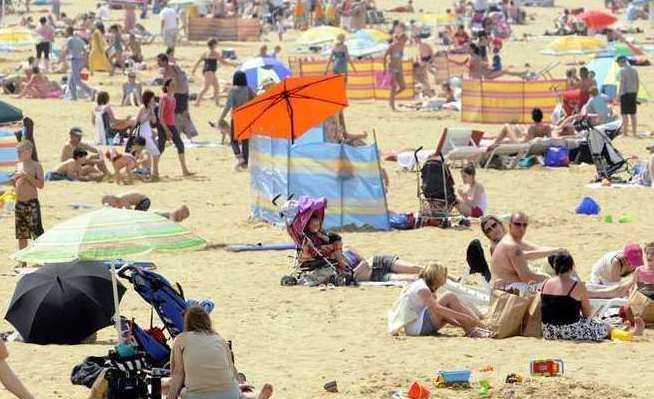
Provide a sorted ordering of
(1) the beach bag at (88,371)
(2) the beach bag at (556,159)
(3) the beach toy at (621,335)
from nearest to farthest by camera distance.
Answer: (1) the beach bag at (88,371) → (3) the beach toy at (621,335) → (2) the beach bag at (556,159)

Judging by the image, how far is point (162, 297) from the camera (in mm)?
9531

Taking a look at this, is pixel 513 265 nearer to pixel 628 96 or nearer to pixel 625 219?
pixel 625 219

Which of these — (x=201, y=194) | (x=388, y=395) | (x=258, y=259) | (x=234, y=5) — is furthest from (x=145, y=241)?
(x=234, y=5)

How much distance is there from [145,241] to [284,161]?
19.9 ft

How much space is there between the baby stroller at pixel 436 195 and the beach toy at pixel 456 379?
597cm

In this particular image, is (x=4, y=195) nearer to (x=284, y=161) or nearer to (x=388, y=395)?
(x=284, y=161)

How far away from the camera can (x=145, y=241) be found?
30.4ft

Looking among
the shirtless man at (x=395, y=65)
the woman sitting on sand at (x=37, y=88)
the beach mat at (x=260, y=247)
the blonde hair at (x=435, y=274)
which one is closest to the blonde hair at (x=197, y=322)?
the blonde hair at (x=435, y=274)

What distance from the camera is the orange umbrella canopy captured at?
1533 cm

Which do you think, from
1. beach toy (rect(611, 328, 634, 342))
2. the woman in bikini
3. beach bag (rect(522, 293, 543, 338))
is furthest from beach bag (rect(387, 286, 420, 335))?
the woman in bikini

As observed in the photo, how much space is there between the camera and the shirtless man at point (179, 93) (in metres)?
20.9

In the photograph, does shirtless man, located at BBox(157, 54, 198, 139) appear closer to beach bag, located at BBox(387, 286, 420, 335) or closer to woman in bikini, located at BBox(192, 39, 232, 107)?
woman in bikini, located at BBox(192, 39, 232, 107)

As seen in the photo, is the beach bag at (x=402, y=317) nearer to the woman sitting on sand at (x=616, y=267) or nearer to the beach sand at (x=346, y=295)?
the beach sand at (x=346, y=295)

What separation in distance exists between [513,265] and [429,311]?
76cm
